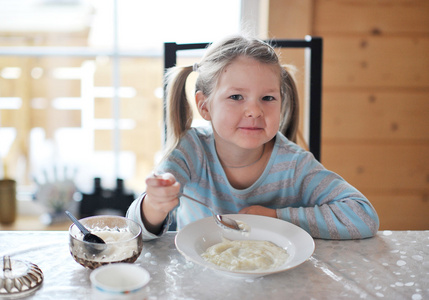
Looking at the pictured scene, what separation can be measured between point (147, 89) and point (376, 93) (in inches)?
47.1

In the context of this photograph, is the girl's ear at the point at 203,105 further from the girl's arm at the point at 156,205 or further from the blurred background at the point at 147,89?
the blurred background at the point at 147,89

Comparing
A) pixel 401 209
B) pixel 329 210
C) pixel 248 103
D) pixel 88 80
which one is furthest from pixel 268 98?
pixel 88 80

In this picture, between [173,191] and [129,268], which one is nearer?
[129,268]

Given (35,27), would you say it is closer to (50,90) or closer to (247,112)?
(50,90)

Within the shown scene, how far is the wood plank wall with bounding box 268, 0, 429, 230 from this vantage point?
1939 millimetres

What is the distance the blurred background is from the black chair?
0.55 m

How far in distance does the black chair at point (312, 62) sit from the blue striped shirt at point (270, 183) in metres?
0.15

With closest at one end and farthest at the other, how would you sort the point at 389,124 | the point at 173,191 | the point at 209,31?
the point at 173,191 → the point at 389,124 → the point at 209,31

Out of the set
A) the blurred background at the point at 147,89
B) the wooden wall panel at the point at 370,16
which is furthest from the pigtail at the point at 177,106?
the wooden wall panel at the point at 370,16

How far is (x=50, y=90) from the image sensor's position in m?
2.34

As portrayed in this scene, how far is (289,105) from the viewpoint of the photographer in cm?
128

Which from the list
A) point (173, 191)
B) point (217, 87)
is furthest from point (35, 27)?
point (173, 191)

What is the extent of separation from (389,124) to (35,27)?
1871 millimetres

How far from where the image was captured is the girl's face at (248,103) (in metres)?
1.05
